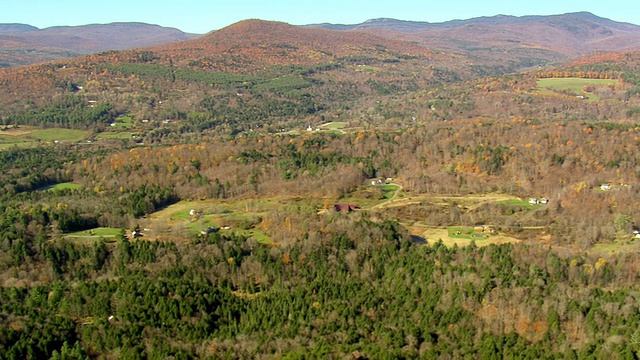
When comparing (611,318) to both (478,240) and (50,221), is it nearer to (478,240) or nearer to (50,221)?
(478,240)

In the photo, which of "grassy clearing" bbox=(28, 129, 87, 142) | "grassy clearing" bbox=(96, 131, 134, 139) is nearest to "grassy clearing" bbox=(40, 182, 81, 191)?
"grassy clearing" bbox=(28, 129, 87, 142)

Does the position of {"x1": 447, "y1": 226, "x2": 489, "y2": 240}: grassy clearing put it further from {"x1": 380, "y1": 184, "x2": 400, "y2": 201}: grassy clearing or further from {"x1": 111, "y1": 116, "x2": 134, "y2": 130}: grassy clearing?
{"x1": 111, "y1": 116, "x2": 134, "y2": 130}: grassy clearing

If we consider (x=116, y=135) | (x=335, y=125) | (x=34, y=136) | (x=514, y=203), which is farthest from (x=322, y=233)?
(x=34, y=136)

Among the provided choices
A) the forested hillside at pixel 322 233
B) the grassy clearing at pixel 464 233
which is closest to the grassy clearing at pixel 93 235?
the forested hillside at pixel 322 233

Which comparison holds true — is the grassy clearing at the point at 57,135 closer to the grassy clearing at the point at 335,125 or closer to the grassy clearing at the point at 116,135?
the grassy clearing at the point at 116,135

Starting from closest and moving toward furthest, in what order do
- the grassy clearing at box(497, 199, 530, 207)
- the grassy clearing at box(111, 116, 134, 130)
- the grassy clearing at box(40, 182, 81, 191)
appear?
the grassy clearing at box(497, 199, 530, 207), the grassy clearing at box(40, 182, 81, 191), the grassy clearing at box(111, 116, 134, 130)

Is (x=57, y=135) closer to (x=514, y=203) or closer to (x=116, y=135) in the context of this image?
(x=116, y=135)
